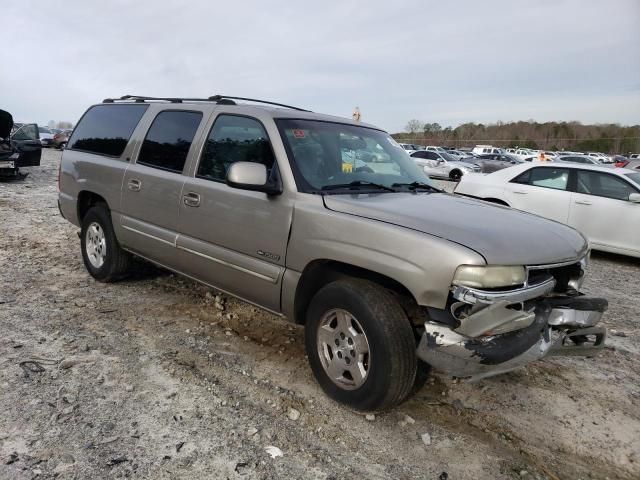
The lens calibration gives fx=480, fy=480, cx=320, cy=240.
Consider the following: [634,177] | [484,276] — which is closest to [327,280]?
[484,276]

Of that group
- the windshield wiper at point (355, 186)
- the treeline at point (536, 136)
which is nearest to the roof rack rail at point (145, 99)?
the windshield wiper at point (355, 186)

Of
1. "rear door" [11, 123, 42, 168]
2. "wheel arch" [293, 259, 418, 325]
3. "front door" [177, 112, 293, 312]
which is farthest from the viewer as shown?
"rear door" [11, 123, 42, 168]


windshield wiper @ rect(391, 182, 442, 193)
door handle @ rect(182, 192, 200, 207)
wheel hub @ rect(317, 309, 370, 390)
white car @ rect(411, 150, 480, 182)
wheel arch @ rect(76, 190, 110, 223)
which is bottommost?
wheel hub @ rect(317, 309, 370, 390)

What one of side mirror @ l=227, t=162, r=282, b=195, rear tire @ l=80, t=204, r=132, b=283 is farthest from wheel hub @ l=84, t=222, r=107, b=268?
side mirror @ l=227, t=162, r=282, b=195

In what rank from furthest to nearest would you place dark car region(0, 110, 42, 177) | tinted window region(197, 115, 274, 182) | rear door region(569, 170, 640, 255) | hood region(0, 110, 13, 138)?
dark car region(0, 110, 42, 177)
hood region(0, 110, 13, 138)
rear door region(569, 170, 640, 255)
tinted window region(197, 115, 274, 182)

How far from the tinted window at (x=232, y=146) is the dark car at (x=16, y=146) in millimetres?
10679

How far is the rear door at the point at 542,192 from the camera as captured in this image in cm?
793

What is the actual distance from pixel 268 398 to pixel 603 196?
6.87 metres

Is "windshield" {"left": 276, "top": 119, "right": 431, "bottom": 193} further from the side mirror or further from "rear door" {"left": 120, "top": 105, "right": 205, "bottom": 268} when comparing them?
"rear door" {"left": 120, "top": 105, "right": 205, "bottom": 268}

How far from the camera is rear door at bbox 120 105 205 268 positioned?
3975mm

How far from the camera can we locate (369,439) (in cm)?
269

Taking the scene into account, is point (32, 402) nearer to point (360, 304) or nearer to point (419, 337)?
point (360, 304)

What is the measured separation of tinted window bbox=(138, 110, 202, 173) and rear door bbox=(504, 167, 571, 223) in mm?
6166

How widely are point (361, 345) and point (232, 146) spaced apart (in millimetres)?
1816
